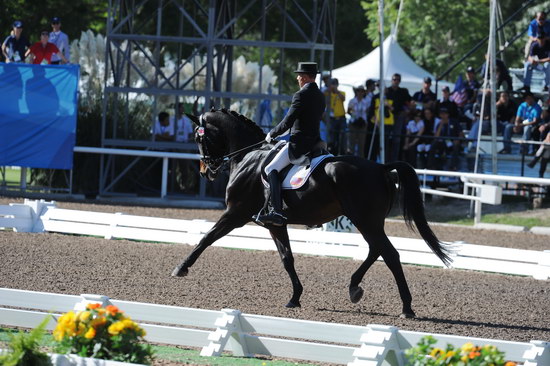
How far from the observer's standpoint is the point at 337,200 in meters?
10.2

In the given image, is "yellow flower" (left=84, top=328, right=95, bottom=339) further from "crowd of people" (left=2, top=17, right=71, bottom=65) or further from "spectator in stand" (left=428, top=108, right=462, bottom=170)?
"crowd of people" (left=2, top=17, right=71, bottom=65)

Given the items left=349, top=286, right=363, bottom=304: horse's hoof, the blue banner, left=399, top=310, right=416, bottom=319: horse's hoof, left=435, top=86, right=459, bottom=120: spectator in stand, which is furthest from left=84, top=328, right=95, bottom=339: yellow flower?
left=435, top=86, right=459, bottom=120: spectator in stand

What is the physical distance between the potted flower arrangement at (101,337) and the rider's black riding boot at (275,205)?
165 inches

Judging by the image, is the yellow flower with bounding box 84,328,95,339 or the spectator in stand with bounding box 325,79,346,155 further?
the spectator in stand with bounding box 325,79,346,155

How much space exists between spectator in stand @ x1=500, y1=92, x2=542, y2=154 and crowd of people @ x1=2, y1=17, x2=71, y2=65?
9.94 metres

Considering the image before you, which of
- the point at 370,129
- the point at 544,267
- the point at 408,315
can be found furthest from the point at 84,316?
the point at 370,129

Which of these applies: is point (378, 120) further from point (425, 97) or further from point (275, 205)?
point (275, 205)

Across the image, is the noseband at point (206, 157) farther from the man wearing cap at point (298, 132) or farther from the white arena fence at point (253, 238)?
the white arena fence at point (253, 238)

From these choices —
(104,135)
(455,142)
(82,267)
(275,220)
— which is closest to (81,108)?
(104,135)

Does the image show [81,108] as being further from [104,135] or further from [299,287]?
[299,287]

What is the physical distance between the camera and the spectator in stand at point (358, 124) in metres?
22.6

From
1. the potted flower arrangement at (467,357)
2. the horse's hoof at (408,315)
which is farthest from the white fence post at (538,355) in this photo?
the horse's hoof at (408,315)

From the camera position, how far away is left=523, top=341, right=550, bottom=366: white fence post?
6.66m

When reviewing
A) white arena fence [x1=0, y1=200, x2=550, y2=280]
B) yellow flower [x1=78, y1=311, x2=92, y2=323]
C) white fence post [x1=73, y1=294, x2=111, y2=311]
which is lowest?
white arena fence [x1=0, y1=200, x2=550, y2=280]
